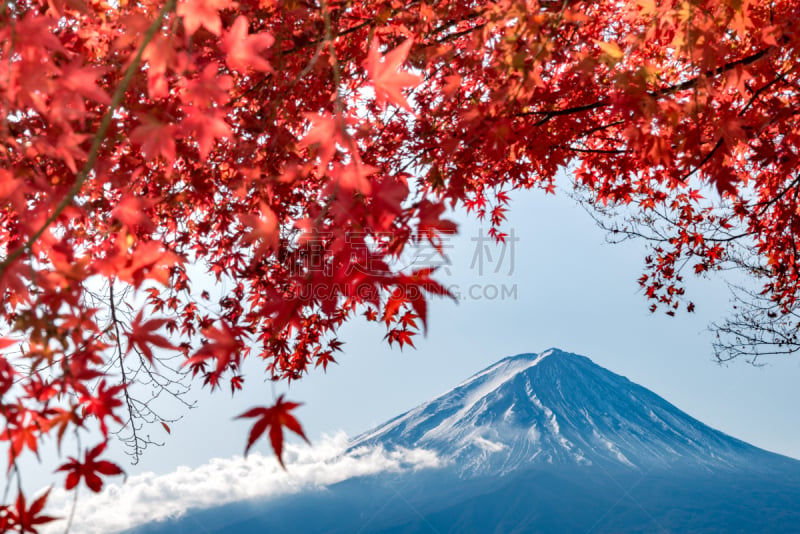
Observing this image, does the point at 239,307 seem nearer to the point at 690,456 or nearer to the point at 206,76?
the point at 206,76

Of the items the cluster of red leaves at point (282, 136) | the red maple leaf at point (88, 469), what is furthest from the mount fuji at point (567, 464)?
the red maple leaf at point (88, 469)

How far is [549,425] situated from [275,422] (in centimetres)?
5812

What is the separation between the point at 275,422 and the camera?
155 centimetres

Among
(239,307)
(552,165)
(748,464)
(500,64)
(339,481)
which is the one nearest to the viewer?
(500,64)

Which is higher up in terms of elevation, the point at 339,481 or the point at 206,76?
the point at 206,76

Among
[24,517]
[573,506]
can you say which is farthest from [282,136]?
[573,506]

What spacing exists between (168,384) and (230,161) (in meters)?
2.35

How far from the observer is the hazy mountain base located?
5369 centimetres

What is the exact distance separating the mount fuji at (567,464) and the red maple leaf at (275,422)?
2243 inches

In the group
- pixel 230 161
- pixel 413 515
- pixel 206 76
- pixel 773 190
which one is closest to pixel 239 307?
pixel 230 161

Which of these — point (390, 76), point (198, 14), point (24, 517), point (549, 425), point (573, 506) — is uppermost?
point (198, 14)

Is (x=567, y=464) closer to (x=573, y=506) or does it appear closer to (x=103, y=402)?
(x=573, y=506)

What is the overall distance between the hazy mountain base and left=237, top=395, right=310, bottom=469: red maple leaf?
189 ft

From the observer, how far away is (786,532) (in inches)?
1940
